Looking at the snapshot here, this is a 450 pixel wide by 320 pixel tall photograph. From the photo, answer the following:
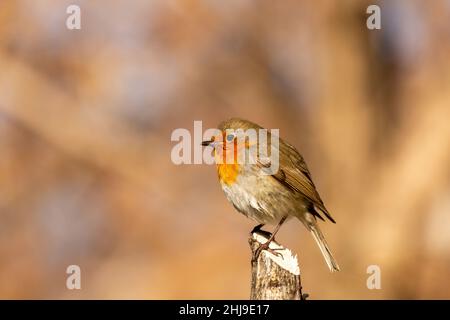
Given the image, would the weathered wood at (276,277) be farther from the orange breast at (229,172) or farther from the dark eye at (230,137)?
the dark eye at (230,137)

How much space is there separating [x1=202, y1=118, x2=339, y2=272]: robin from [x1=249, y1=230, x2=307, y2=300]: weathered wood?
26.3 inches

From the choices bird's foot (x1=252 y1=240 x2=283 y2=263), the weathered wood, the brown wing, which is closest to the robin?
the brown wing

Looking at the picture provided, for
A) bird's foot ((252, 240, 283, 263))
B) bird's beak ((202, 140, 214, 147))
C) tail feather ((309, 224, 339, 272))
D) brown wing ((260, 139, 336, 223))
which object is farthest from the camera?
tail feather ((309, 224, 339, 272))

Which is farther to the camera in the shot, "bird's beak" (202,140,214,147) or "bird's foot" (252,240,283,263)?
"bird's beak" (202,140,214,147)

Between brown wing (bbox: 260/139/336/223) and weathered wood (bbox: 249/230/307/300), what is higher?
brown wing (bbox: 260/139/336/223)

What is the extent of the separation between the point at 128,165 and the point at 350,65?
10.8 ft

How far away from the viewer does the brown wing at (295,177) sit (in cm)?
621

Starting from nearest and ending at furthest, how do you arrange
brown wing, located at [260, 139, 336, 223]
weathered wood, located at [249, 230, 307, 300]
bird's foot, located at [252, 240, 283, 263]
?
weathered wood, located at [249, 230, 307, 300], bird's foot, located at [252, 240, 283, 263], brown wing, located at [260, 139, 336, 223]

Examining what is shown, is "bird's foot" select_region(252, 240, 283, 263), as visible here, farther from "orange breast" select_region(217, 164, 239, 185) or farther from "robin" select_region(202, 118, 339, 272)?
"orange breast" select_region(217, 164, 239, 185)

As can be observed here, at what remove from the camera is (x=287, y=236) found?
10750mm

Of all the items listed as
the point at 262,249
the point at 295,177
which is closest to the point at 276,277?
the point at 262,249

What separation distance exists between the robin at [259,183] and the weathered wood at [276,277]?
0.67 metres

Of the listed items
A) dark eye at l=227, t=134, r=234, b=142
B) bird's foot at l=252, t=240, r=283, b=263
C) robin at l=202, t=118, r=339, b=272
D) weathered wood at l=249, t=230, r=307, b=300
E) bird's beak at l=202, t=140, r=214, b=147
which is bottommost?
weathered wood at l=249, t=230, r=307, b=300

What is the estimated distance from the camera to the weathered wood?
509cm
